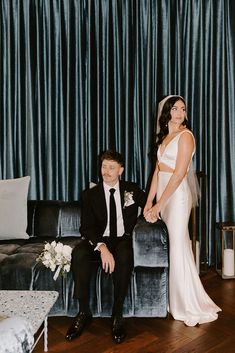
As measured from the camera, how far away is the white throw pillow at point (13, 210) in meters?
3.42

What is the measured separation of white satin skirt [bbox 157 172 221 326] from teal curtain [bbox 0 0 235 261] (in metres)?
1.03

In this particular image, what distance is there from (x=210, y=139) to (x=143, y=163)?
639mm


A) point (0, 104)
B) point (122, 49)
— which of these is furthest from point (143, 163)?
point (0, 104)

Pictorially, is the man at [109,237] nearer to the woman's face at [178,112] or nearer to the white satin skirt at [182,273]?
the white satin skirt at [182,273]

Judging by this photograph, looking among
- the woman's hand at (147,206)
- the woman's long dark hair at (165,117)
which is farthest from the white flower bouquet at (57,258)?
the woman's long dark hair at (165,117)

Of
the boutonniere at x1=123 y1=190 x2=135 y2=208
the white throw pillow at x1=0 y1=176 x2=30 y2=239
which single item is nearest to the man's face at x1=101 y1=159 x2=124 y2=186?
the boutonniere at x1=123 y1=190 x2=135 y2=208

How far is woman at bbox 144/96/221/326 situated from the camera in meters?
2.99

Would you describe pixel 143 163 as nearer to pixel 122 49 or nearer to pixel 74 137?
pixel 74 137

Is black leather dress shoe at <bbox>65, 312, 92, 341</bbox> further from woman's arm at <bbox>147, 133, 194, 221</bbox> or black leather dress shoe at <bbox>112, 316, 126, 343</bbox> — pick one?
woman's arm at <bbox>147, 133, 194, 221</bbox>

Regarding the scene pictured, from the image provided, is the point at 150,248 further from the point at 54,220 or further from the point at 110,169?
the point at 54,220

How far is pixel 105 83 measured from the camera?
13.1 feet

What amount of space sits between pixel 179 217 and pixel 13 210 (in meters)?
1.28

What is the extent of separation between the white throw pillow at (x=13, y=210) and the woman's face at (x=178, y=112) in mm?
1312

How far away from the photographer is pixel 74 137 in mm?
4043
